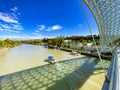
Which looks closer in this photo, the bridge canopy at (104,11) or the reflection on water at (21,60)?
the bridge canopy at (104,11)

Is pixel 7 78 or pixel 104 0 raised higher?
pixel 104 0

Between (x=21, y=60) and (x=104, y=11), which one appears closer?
(x=104, y=11)

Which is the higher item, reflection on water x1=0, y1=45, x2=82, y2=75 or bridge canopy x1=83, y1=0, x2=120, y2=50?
bridge canopy x1=83, y1=0, x2=120, y2=50

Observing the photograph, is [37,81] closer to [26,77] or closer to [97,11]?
[26,77]

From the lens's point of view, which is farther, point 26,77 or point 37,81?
point 26,77

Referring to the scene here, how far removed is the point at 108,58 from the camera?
66.5 feet

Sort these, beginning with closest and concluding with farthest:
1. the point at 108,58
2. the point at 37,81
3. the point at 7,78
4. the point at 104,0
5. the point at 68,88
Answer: the point at 104,0, the point at 68,88, the point at 37,81, the point at 7,78, the point at 108,58

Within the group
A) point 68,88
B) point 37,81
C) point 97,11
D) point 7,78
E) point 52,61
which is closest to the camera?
point 97,11

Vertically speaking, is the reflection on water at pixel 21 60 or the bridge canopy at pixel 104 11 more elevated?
the bridge canopy at pixel 104 11

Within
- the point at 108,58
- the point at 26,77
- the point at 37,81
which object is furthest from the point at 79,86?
the point at 108,58

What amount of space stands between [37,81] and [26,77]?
1833mm

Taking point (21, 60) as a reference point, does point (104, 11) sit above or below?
above

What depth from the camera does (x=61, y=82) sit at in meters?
9.91

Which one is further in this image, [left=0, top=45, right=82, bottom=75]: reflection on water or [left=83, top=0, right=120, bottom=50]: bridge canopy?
[left=0, top=45, right=82, bottom=75]: reflection on water
